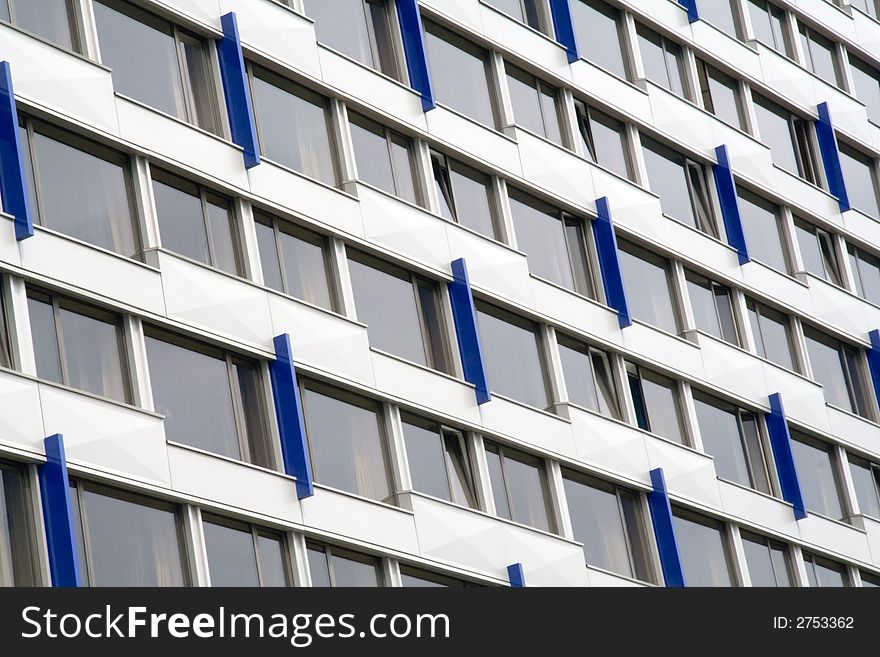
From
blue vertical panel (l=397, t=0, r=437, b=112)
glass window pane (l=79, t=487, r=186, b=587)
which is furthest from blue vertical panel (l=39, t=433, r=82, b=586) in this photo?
blue vertical panel (l=397, t=0, r=437, b=112)

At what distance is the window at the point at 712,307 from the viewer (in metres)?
53.1

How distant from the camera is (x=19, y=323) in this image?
3616 cm

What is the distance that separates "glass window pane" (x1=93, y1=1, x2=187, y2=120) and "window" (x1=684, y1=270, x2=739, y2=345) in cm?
A: 1631

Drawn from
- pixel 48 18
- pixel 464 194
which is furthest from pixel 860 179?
pixel 48 18

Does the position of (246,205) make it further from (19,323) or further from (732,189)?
(732,189)

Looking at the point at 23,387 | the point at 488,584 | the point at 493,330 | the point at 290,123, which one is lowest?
the point at 488,584

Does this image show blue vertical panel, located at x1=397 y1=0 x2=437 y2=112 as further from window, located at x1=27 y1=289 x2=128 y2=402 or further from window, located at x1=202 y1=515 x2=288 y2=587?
window, located at x1=202 y1=515 x2=288 y2=587

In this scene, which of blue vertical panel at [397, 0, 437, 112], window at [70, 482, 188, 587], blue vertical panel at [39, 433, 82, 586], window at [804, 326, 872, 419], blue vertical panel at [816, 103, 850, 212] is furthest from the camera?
blue vertical panel at [816, 103, 850, 212]

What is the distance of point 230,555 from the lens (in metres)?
38.4

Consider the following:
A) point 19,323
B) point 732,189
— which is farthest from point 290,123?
point 732,189

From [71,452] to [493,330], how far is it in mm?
12929

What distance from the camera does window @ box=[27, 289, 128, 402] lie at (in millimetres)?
36719

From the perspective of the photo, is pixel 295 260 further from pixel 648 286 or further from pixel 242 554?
pixel 648 286

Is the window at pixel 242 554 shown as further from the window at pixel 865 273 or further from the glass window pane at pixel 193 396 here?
the window at pixel 865 273
